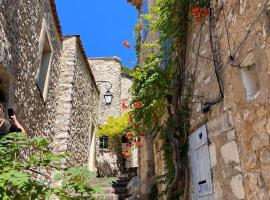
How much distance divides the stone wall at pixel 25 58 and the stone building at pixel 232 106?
2.65m

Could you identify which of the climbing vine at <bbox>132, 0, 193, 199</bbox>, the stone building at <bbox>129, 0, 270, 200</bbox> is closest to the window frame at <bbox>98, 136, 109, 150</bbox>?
the climbing vine at <bbox>132, 0, 193, 199</bbox>

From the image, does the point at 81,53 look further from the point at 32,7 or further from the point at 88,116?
the point at 32,7

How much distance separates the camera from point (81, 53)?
9.94m

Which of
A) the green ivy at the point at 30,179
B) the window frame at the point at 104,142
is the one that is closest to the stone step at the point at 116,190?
the window frame at the point at 104,142

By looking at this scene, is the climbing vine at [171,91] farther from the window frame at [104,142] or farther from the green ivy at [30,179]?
the window frame at [104,142]

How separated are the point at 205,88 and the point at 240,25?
3.35ft

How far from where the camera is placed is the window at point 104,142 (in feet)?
47.1

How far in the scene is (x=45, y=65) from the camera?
674cm

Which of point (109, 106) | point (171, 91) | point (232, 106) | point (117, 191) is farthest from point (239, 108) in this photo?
point (109, 106)

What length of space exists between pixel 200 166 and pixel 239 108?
1135 mm

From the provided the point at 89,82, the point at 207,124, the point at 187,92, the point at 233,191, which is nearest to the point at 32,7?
the point at 187,92

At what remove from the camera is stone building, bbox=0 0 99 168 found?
14.3ft

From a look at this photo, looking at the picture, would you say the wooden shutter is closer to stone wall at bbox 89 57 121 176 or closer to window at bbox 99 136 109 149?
stone wall at bbox 89 57 121 176

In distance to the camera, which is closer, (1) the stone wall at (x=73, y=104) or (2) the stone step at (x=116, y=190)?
(1) the stone wall at (x=73, y=104)
